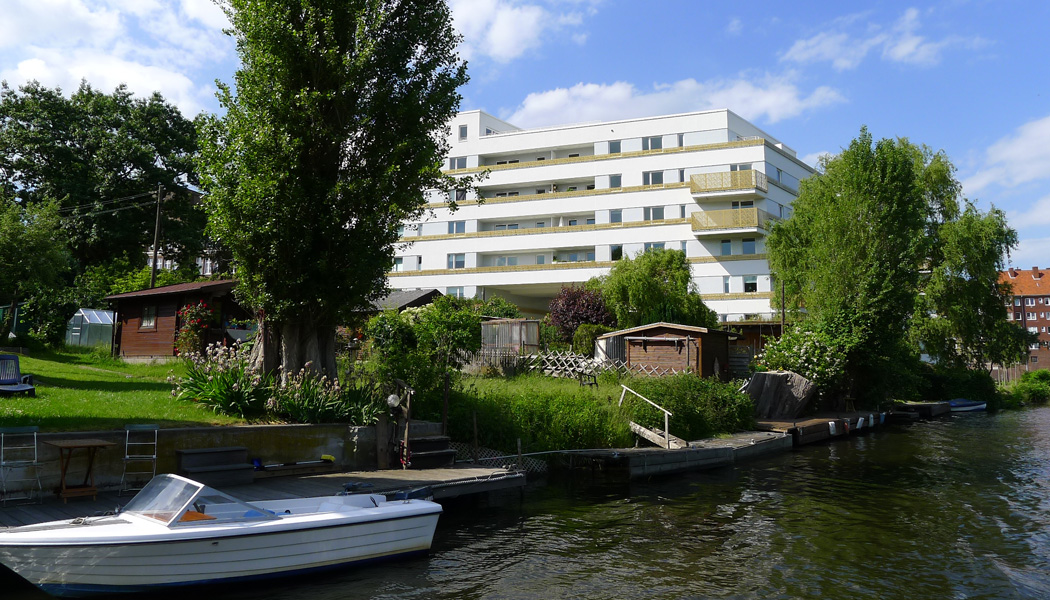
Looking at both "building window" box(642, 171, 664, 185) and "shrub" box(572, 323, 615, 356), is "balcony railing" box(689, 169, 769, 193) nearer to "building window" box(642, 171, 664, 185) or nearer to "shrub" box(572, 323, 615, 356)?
"building window" box(642, 171, 664, 185)

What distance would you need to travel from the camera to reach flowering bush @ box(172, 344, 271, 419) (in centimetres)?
1459

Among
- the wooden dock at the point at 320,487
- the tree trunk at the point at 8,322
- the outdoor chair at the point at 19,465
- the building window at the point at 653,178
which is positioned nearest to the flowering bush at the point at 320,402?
the wooden dock at the point at 320,487

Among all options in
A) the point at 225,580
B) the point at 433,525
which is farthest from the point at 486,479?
the point at 225,580

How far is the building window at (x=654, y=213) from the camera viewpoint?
5422 cm

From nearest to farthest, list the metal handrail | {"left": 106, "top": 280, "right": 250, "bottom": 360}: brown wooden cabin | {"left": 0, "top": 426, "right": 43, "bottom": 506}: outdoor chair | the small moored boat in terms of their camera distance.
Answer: {"left": 0, "top": 426, "right": 43, "bottom": 506}: outdoor chair
the metal handrail
{"left": 106, "top": 280, "right": 250, "bottom": 360}: brown wooden cabin
the small moored boat

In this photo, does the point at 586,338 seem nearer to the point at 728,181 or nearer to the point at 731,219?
the point at 731,219

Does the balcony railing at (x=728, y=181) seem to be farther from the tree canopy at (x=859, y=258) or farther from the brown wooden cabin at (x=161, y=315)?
the brown wooden cabin at (x=161, y=315)

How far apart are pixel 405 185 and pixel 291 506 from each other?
30.0ft

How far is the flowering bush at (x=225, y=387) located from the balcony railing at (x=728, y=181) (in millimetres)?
41394

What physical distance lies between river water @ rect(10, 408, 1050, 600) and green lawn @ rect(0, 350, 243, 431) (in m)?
4.41

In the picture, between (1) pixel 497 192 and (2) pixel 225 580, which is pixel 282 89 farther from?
(1) pixel 497 192

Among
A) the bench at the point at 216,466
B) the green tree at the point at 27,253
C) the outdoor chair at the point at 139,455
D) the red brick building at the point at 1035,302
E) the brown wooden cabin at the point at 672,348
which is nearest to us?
the outdoor chair at the point at 139,455

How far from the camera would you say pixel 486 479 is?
14.3 m

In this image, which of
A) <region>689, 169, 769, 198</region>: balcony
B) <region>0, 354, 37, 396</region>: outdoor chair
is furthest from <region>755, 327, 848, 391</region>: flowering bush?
<region>0, 354, 37, 396</region>: outdoor chair
